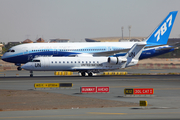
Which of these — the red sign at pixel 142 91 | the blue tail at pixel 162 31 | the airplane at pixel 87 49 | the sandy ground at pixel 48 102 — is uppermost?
the blue tail at pixel 162 31

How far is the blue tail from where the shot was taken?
6562 centimetres

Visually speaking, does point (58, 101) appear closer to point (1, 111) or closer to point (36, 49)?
point (1, 111)

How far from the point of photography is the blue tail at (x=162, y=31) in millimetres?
65625

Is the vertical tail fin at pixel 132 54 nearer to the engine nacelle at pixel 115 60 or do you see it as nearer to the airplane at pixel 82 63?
the airplane at pixel 82 63

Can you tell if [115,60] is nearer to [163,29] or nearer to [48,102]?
[163,29]

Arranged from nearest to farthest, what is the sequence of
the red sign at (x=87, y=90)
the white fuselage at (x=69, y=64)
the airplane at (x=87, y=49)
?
the red sign at (x=87, y=90) < the white fuselage at (x=69, y=64) < the airplane at (x=87, y=49)

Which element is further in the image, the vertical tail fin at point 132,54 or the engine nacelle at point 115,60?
the vertical tail fin at point 132,54

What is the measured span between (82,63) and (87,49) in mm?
13889

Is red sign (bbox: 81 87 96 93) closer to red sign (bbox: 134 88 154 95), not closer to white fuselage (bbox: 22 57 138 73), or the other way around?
red sign (bbox: 134 88 154 95)

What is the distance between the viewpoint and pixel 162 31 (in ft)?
218

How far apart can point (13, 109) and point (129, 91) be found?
36.0ft

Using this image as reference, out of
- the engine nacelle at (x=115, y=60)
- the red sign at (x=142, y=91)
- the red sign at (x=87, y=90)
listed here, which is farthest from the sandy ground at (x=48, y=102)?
the engine nacelle at (x=115, y=60)

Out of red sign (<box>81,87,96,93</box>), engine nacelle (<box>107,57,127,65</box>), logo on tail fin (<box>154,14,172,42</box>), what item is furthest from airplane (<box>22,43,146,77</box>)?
red sign (<box>81,87,96,93</box>)

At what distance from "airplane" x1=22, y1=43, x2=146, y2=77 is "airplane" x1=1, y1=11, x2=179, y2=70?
10.1 meters
